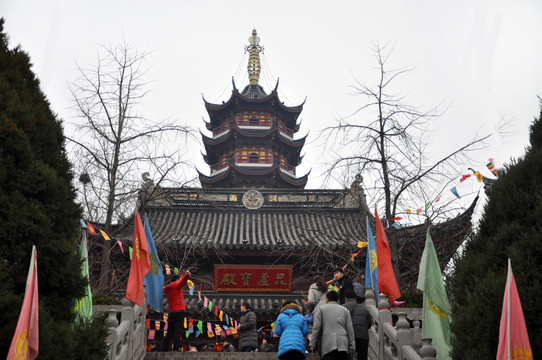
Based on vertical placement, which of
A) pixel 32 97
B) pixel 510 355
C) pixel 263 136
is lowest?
pixel 510 355

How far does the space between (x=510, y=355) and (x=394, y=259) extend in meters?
6.55

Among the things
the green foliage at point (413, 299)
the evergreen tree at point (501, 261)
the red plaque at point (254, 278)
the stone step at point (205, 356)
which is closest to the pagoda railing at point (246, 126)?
the red plaque at point (254, 278)

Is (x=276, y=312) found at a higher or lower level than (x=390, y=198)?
lower

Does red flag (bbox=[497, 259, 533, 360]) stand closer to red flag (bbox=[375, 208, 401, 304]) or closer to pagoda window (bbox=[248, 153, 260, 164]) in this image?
red flag (bbox=[375, 208, 401, 304])

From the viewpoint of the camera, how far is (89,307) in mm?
8195

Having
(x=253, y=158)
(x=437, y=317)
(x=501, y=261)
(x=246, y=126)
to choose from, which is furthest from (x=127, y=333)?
(x=246, y=126)

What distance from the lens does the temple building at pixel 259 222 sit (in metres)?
15.2

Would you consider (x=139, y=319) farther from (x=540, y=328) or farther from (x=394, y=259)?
(x=540, y=328)

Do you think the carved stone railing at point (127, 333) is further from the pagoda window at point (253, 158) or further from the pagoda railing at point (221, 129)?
the pagoda railing at point (221, 129)

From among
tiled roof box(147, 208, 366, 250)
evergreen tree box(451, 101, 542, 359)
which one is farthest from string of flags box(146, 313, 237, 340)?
evergreen tree box(451, 101, 542, 359)

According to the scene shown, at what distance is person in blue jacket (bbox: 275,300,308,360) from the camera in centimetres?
676

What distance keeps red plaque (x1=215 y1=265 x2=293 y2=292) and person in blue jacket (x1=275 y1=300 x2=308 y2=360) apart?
975 cm

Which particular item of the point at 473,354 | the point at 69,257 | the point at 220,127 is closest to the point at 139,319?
the point at 69,257

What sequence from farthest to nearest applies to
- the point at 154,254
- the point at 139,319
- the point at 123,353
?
the point at 154,254 → the point at 139,319 → the point at 123,353
